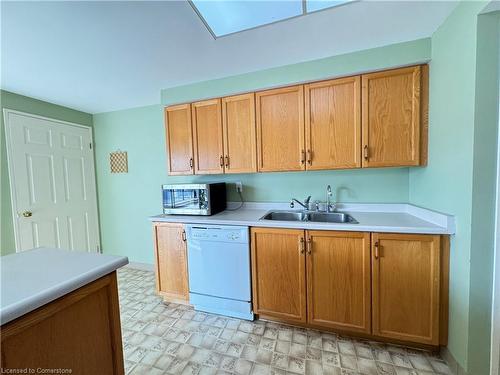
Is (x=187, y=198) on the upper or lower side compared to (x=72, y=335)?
upper

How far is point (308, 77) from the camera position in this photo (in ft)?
6.27

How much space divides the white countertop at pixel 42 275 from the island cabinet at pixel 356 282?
123 centimetres

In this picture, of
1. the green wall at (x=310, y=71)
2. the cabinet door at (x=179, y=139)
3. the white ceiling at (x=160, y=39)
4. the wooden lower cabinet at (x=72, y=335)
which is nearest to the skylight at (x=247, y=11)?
the white ceiling at (x=160, y=39)

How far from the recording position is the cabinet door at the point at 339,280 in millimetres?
1641

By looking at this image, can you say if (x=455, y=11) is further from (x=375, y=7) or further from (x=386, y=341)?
(x=386, y=341)

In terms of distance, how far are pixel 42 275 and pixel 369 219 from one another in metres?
2.04

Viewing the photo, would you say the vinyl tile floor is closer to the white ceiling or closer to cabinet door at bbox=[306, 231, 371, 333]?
cabinet door at bbox=[306, 231, 371, 333]

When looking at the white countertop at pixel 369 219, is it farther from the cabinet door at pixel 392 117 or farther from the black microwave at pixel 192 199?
the cabinet door at pixel 392 117

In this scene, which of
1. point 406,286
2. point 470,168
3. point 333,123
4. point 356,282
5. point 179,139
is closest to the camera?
point 470,168

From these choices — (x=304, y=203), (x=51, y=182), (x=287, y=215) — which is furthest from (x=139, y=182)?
(x=304, y=203)

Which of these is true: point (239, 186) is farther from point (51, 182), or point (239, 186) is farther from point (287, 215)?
point (51, 182)

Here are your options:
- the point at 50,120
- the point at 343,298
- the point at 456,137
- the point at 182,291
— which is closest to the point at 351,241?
the point at 343,298

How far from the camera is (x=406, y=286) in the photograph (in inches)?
61.2

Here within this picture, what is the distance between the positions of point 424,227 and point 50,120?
4.10m
